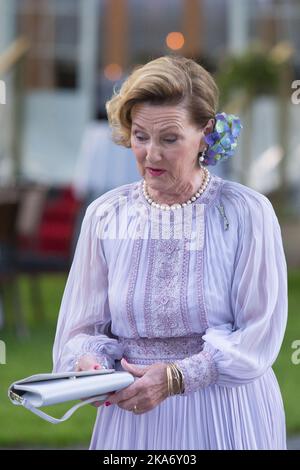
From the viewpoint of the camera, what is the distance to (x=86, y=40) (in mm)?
12773

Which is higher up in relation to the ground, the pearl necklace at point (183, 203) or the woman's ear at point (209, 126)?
the woman's ear at point (209, 126)

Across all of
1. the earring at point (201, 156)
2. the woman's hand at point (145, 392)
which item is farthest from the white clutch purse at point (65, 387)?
the earring at point (201, 156)

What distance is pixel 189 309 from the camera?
7.62 feet

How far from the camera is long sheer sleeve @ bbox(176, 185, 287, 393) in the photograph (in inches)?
90.6

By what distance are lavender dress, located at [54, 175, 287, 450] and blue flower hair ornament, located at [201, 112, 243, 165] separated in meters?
0.05

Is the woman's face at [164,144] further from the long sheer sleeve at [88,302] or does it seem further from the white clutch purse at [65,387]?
the white clutch purse at [65,387]

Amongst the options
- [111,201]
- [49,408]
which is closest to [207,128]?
[111,201]

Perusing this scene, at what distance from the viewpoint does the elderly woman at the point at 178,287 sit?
7.57 feet

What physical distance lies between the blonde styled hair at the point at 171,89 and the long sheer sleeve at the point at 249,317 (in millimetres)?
237

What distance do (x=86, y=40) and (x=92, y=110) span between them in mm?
850

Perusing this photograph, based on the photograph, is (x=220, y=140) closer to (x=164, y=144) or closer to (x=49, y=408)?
(x=164, y=144)

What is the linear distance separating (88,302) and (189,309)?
254 mm

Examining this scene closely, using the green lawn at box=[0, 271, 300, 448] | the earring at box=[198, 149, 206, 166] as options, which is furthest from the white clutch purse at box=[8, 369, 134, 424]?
the green lawn at box=[0, 271, 300, 448]

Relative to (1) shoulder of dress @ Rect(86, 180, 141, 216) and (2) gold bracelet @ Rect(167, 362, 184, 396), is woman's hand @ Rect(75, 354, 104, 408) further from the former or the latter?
(1) shoulder of dress @ Rect(86, 180, 141, 216)
